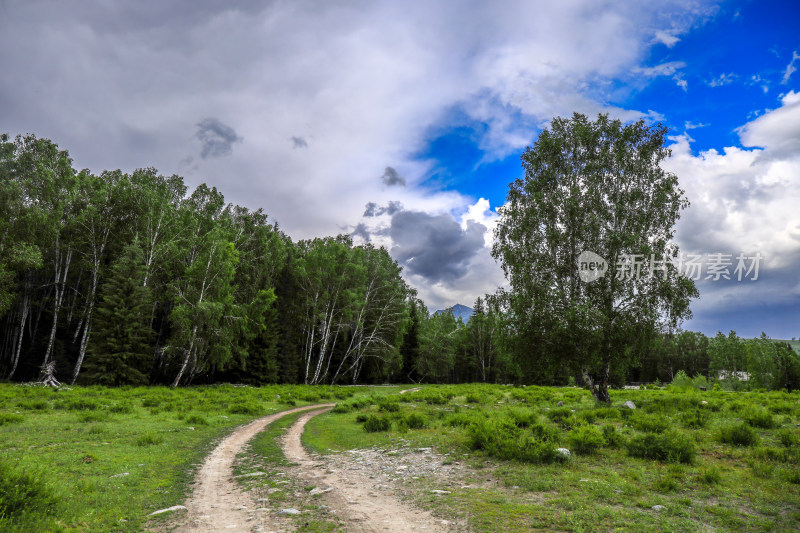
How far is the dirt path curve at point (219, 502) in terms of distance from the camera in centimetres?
643

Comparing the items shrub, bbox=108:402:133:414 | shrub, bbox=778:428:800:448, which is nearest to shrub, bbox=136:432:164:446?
shrub, bbox=108:402:133:414

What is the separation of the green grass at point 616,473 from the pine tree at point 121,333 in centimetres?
2548

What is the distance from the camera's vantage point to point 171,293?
1500 inches

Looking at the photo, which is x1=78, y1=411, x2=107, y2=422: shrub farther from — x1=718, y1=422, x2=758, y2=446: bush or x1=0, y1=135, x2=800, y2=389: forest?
x1=718, y1=422, x2=758, y2=446: bush

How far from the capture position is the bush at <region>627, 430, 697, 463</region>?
10.3 metres

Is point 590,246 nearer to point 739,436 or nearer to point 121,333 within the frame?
point 739,436

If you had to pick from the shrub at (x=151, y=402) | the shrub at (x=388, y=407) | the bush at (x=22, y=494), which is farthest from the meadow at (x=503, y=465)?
the shrub at (x=388, y=407)

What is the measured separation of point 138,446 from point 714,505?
15.9 metres

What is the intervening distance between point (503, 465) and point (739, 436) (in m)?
8.06

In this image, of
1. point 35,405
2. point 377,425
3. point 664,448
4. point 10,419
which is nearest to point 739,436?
point 664,448

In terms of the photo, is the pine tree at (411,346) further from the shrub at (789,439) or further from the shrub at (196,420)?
the shrub at (789,439)

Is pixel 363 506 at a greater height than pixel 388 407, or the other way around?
pixel 363 506

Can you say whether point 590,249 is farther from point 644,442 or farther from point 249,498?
point 249,498

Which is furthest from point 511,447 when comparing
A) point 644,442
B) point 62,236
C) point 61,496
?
point 62,236
